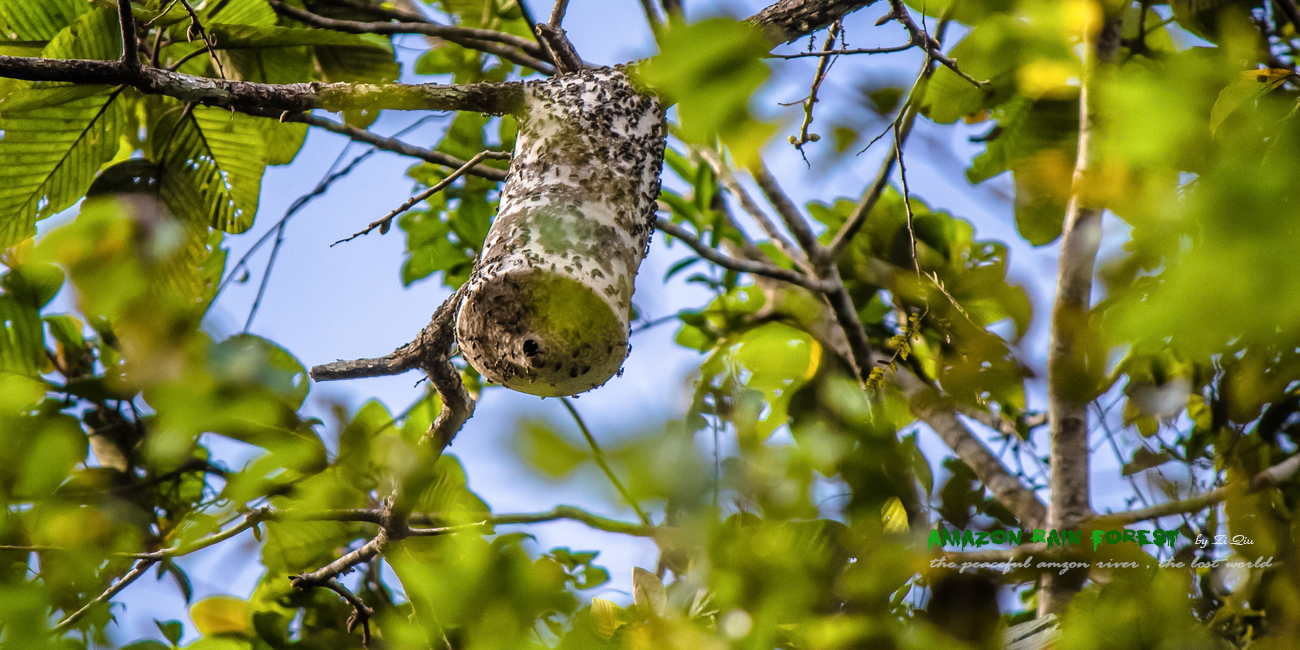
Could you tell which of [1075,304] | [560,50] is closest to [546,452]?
[560,50]

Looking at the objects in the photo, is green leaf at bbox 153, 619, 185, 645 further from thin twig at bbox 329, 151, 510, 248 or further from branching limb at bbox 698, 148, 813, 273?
branching limb at bbox 698, 148, 813, 273

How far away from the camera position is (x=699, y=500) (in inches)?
13.9

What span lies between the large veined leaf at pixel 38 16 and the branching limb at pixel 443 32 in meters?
0.21

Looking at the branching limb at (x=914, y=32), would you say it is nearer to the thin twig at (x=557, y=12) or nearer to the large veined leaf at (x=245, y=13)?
the thin twig at (x=557, y=12)

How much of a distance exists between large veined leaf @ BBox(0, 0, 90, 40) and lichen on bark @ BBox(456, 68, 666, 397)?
632 mm

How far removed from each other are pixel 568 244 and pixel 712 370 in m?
0.69

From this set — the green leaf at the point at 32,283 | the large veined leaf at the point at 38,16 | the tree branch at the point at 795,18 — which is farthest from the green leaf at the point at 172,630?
the tree branch at the point at 795,18

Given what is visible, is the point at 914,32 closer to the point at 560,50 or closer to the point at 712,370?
the point at 560,50

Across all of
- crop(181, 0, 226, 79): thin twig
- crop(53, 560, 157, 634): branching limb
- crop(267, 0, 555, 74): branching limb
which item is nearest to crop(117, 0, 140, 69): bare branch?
crop(181, 0, 226, 79): thin twig

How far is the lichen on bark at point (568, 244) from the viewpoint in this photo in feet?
1.53

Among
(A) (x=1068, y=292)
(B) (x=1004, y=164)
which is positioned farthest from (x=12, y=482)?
(B) (x=1004, y=164)

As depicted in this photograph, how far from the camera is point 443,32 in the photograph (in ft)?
3.17

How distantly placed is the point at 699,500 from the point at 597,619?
0.27m

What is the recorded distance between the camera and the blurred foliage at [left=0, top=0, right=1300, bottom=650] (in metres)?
0.27
